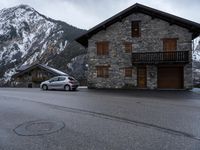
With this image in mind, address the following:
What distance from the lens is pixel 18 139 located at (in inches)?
209

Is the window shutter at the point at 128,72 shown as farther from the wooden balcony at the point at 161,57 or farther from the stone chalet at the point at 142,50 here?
the wooden balcony at the point at 161,57

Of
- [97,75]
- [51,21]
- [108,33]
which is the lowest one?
[97,75]

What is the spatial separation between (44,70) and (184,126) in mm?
37871

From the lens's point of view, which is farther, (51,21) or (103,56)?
(51,21)

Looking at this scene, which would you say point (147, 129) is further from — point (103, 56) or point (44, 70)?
point (44, 70)

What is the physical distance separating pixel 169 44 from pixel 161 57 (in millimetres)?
1939

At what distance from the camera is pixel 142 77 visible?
79.4 feet

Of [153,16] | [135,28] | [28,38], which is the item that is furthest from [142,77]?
[28,38]

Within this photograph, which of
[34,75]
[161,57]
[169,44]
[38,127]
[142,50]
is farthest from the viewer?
[34,75]

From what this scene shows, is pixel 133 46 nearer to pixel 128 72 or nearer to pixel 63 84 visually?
pixel 128 72

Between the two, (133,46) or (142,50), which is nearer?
(142,50)

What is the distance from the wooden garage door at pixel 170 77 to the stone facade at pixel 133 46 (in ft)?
2.13

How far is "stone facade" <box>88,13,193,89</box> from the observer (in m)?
23.0

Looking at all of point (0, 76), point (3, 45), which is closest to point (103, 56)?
point (0, 76)
